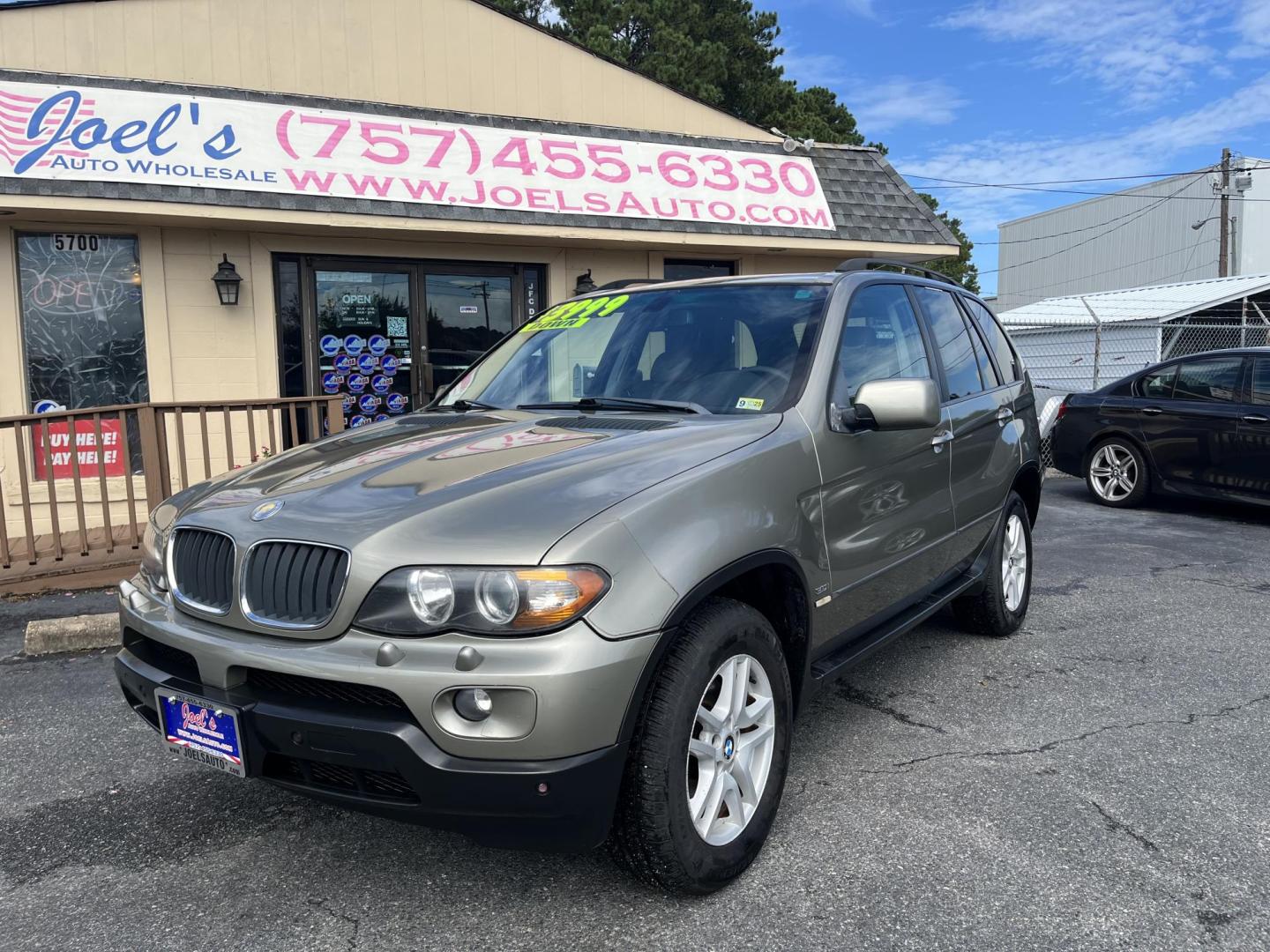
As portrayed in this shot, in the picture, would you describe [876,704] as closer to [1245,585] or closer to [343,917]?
[343,917]

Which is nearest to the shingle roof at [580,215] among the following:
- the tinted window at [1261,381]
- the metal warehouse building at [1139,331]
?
the tinted window at [1261,381]

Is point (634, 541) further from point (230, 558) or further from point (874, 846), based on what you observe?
point (874, 846)

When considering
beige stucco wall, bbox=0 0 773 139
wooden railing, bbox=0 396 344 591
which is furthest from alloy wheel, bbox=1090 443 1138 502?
wooden railing, bbox=0 396 344 591

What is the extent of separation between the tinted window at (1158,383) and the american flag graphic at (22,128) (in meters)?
9.61

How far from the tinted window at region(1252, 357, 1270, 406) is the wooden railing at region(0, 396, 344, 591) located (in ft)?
25.1

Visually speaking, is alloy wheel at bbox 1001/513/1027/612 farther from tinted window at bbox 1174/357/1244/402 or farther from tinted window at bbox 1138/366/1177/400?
tinted window at bbox 1138/366/1177/400

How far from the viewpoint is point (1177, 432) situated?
28.4ft

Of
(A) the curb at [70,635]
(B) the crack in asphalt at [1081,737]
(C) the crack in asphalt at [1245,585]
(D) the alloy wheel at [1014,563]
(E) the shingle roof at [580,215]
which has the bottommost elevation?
(C) the crack in asphalt at [1245,585]

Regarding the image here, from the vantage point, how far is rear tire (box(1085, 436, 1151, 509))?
358 inches

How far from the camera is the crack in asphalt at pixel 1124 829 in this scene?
9.18ft

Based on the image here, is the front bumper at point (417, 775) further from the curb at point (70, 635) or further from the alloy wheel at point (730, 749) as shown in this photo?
the curb at point (70, 635)

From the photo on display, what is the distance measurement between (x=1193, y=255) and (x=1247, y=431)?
1463 inches

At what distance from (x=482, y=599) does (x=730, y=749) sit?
87 cm

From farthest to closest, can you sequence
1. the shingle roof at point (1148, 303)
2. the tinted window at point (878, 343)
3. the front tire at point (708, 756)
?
the shingle roof at point (1148, 303) < the tinted window at point (878, 343) < the front tire at point (708, 756)
